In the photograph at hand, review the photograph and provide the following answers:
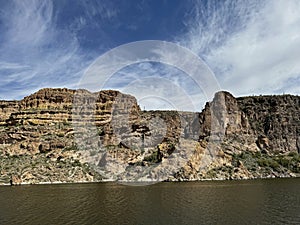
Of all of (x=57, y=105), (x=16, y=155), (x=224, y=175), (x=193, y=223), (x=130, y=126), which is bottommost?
(x=193, y=223)

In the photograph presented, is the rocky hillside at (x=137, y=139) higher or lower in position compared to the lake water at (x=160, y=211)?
→ higher

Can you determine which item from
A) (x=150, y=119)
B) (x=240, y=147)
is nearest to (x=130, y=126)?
(x=150, y=119)

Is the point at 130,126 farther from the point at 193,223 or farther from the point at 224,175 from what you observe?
the point at 193,223

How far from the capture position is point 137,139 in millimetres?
132375

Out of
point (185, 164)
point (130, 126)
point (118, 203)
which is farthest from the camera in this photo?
point (130, 126)

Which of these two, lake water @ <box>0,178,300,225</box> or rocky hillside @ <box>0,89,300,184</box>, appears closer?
lake water @ <box>0,178,300,225</box>

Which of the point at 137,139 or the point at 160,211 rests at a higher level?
the point at 137,139

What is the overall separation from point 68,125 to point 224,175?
2991 inches

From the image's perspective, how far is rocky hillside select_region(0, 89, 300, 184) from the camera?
3930 inches

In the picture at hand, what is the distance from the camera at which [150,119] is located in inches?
6206

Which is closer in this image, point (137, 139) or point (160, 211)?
point (160, 211)

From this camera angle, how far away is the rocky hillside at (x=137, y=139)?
9981 centimetres

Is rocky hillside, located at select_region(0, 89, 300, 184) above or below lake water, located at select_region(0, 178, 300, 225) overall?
above

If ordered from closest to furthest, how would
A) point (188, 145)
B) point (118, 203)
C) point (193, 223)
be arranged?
point (193, 223) → point (118, 203) → point (188, 145)
